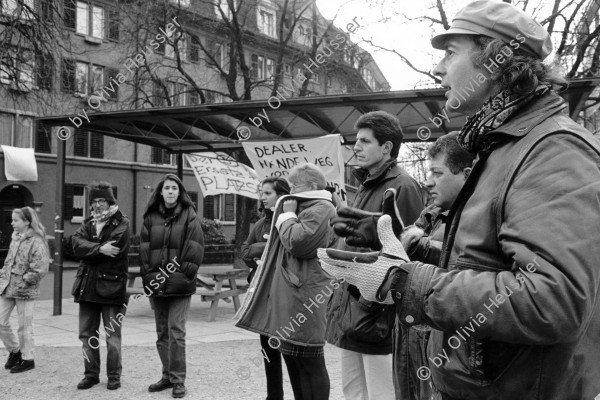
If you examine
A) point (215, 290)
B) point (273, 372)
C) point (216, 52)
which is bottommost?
point (215, 290)

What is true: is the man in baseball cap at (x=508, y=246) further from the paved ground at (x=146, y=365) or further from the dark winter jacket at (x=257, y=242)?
the dark winter jacket at (x=257, y=242)

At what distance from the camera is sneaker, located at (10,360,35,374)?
643 cm

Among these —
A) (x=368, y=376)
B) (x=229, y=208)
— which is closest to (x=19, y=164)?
(x=229, y=208)

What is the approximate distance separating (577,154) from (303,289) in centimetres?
307

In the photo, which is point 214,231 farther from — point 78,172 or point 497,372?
point 497,372

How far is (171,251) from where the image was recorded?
5.83m

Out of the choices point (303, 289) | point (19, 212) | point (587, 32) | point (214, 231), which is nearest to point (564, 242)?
point (303, 289)

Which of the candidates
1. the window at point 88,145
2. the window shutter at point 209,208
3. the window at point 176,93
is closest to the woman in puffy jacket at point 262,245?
the window at point 176,93

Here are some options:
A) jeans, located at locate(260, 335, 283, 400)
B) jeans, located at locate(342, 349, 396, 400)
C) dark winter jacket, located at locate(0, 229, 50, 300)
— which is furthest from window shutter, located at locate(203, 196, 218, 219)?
jeans, located at locate(342, 349, 396, 400)

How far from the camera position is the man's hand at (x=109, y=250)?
19.3 feet

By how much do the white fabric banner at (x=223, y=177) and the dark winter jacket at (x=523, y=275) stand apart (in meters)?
10.6

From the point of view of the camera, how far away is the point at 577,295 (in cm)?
128

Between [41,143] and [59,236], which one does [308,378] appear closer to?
[59,236]

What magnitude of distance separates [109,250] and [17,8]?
4312mm
